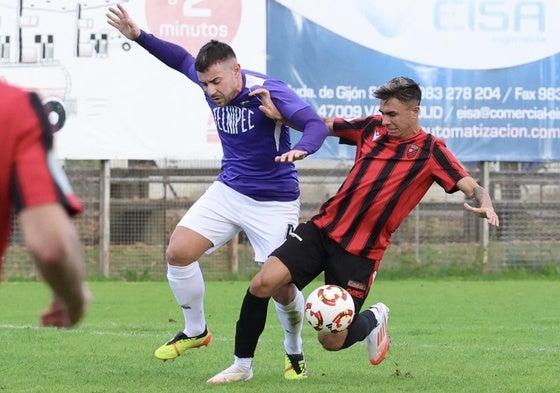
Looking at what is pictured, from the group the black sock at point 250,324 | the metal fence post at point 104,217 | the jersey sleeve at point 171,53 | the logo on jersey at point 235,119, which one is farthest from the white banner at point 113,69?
the black sock at point 250,324

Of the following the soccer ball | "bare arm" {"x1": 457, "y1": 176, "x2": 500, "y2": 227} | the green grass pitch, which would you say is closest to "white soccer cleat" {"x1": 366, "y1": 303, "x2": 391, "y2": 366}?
the green grass pitch

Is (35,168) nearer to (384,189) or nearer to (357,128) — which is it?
(384,189)

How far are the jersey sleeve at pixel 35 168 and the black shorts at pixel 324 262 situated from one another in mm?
4255

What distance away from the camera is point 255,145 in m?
7.47

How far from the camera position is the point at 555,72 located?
17.0 m

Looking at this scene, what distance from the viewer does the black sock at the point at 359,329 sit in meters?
7.06

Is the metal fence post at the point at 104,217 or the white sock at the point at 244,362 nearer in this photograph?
the white sock at the point at 244,362

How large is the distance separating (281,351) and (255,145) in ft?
6.52

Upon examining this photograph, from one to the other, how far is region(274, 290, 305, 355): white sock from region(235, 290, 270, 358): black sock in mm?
251

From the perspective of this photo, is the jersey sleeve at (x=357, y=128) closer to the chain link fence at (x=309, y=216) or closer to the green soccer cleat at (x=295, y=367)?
the green soccer cleat at (x=295, y=367)

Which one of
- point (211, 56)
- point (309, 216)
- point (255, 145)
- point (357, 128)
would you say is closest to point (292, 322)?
point (255, 145)

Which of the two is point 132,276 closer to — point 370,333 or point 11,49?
point 11,49

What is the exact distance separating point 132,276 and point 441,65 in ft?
18.1

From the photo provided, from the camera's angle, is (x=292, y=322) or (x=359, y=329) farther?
(x=292, y=322)
